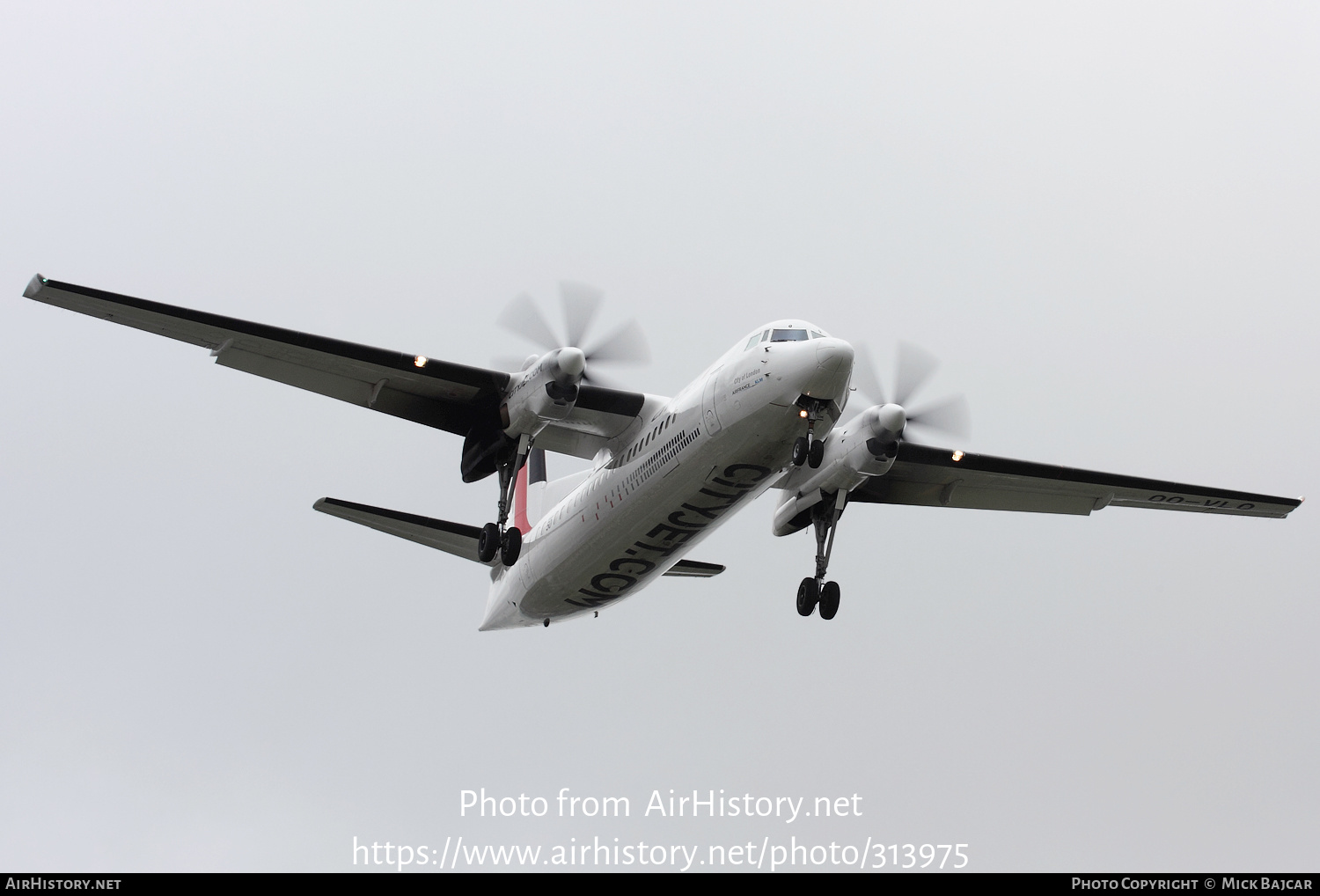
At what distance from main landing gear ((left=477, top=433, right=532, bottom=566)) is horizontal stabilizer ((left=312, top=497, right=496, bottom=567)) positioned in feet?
9.62

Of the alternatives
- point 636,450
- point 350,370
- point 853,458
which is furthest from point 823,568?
point 350,370

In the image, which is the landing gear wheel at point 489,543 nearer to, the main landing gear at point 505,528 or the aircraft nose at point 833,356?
the main landing gear at point 505,528

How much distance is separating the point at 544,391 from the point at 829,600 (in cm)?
630

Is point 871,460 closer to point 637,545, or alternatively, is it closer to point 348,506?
point 637,545

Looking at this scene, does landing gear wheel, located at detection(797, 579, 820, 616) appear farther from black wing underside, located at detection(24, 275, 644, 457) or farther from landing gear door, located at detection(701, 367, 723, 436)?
landing gear door, located at detection(701, 367, 723, 436)

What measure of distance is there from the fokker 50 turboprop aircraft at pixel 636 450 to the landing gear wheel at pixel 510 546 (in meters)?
0.03

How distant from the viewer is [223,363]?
19.2 meters

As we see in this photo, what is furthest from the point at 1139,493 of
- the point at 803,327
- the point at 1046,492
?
the point at 803,327

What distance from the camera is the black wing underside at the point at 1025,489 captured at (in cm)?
2222

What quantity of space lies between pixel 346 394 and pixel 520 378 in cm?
324

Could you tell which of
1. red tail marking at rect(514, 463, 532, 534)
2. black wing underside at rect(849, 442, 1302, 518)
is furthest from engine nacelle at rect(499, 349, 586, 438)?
black wing underside at rect(849, 442, 1302, 518)

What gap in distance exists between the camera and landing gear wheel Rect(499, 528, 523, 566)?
19.0 meters

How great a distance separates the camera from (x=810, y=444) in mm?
16625

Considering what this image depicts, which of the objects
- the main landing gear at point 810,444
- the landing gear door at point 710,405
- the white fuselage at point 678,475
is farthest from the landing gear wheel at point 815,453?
the landing gear door at point 710,405
